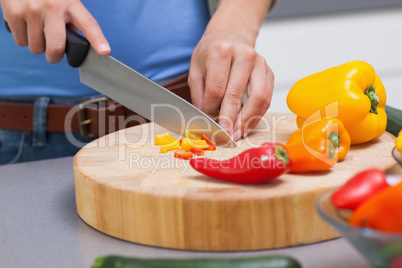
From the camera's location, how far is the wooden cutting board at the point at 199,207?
35.9 inches

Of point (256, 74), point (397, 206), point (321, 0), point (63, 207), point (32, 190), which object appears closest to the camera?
point (397, 206)

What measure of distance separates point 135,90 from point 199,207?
18.4 inches

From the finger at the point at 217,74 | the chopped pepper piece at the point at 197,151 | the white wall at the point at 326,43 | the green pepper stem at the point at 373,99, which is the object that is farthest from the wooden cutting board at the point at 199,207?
the white wall at the point at 326,43

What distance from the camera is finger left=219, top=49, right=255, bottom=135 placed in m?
1.35

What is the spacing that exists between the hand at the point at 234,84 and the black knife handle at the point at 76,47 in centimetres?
33

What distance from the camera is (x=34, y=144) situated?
1.60m

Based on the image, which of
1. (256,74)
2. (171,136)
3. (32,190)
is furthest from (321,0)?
(32,190)

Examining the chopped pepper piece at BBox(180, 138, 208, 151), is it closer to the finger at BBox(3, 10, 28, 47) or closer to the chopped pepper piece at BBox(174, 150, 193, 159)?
the chopped pepper piece at BBox(174, 150, 193, 159)

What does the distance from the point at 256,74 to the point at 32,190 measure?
25.5 inches

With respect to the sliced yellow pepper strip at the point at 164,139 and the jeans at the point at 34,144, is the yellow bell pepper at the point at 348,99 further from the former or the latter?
the jeans at the point at 34,144

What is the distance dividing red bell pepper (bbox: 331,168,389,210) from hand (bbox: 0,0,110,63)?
71 cm

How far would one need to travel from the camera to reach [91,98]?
1593mm

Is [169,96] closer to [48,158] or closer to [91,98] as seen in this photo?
[91,98]

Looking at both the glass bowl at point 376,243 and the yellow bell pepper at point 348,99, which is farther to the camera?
the yellow bell pepper at point 348,99
